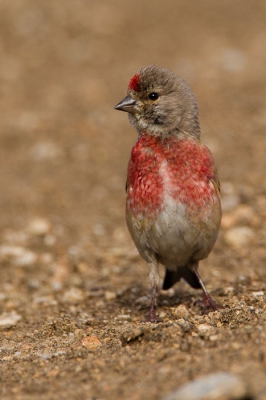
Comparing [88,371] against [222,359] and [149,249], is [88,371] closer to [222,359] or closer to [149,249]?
[222,359]

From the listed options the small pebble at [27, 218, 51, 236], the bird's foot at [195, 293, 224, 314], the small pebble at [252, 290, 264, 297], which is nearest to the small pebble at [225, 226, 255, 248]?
the small pebble at [252, 290, 264, 297]

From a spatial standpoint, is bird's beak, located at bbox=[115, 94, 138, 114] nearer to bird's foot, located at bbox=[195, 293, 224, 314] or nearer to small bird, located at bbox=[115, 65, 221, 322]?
small bird, located at bbox=[115, 65, 221, 322]

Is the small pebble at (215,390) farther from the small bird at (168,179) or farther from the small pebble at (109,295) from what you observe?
the small pebble at (109,295)

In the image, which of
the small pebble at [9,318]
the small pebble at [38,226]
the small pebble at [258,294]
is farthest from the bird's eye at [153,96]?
the small pebble at [38,226]

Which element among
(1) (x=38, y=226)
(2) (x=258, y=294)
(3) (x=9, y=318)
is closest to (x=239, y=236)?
(2) (x=258, y=294)

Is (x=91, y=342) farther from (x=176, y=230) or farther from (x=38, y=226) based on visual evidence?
(x=38, y=226)

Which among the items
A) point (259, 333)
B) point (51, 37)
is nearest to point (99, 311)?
point (259, 333)
